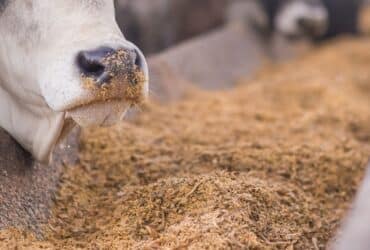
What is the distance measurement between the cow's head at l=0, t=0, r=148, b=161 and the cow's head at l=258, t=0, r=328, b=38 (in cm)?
378

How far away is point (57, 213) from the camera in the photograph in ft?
7.66

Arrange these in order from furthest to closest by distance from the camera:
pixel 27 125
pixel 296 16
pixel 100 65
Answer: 1. pixel 296 16
2. pixel 27 125
3. pixel 100 65

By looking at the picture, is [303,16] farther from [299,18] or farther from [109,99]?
[109,99]

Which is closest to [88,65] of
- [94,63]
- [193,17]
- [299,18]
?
[94,63]

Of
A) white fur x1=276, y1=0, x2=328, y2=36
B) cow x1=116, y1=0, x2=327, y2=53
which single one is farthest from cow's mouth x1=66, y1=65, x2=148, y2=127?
white fur x1=276, y1=0, x2=328, y2=36

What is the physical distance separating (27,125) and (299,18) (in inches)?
150

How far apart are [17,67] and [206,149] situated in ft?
2.85

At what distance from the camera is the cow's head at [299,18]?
229 inches

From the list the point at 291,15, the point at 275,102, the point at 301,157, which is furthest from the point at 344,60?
the point at 301,157

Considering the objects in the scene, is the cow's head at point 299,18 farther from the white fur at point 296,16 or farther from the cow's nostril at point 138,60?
the cow's nostril at point 138,60

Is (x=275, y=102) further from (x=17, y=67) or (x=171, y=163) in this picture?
(x=17, y=67)

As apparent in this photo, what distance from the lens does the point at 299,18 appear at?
5812 mm

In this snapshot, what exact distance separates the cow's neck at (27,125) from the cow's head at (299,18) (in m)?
3.78

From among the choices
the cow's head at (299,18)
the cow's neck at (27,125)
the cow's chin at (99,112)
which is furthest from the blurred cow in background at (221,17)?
the cow's chin at (99,112)
